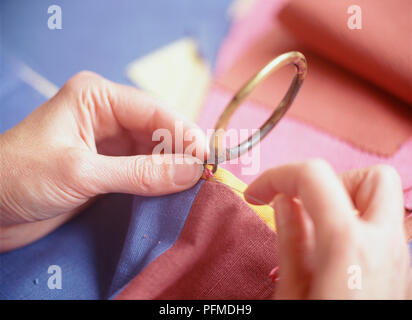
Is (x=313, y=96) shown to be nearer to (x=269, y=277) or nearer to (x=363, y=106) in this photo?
(x=363, y=106)

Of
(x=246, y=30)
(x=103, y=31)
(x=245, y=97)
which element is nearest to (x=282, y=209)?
(x=245, y=97)

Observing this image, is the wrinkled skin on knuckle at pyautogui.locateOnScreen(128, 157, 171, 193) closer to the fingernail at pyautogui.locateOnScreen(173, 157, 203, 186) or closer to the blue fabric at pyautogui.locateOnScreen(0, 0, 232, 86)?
the fingernail at pyautogui.locateOnScreen(173, 157, 203, 186)

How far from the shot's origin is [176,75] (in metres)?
1.21

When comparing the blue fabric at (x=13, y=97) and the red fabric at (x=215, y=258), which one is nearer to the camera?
the red fabric at (x=215, y=258)

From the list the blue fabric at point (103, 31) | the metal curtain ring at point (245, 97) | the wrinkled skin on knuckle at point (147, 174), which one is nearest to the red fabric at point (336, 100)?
the blue fabric at point (103, 31)

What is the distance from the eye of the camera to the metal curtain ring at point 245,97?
525 mm

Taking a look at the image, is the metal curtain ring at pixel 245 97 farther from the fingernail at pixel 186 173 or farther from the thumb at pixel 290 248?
the thumb at pixel 290 248

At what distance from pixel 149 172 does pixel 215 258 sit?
0.22 metres

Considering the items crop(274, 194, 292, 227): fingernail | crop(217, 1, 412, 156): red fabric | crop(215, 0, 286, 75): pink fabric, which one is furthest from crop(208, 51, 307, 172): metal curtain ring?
crop(215, 0, 286, 75): pink fabric

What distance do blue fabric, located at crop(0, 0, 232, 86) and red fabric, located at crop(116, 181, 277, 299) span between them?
682 mm

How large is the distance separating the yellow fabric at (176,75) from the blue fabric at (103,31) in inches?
1.4

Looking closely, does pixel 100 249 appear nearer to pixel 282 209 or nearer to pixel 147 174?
pixel 147 174

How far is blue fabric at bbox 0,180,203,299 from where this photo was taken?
732mm
